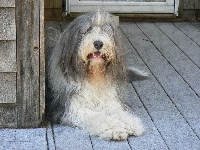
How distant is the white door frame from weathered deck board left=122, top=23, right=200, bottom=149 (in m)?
0.67

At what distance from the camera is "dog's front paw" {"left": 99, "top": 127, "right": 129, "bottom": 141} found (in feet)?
13.2

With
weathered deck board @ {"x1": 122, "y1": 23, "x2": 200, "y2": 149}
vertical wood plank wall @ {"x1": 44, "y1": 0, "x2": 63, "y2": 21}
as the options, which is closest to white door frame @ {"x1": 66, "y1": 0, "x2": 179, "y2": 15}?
vertical wood plank wall @ {"x1": 44, "y1": 0, "x2": 63, "y2": 21}

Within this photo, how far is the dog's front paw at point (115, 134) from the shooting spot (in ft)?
13.2

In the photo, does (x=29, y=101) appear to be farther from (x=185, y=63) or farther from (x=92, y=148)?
(x=185, y=63)

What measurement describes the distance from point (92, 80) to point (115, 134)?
16.8 inches

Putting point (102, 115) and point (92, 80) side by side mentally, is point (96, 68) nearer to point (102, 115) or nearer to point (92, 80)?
point (92, 80)

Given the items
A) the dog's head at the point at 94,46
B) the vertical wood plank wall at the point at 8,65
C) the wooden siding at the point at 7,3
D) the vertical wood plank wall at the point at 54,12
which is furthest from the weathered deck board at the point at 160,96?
the wooden siding at the point at 7,3

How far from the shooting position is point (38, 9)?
401cm

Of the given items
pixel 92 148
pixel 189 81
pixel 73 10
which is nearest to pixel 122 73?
pixel 92 148

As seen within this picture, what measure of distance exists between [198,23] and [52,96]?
3.51 metres

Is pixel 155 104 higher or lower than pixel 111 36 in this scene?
lower

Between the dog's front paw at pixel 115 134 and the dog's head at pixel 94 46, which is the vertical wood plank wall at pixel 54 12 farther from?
the dog's front paw at pixel 115 134

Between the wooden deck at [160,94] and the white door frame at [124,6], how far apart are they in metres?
0.21

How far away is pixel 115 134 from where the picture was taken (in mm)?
4023
